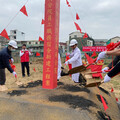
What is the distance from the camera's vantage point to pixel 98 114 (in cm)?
189

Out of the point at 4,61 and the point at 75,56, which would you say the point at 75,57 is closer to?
the point at 75,56

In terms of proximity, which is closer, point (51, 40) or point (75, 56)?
point (51, 40)

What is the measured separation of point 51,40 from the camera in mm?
2752

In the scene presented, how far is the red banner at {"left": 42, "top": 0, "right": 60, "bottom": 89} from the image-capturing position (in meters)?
2.71

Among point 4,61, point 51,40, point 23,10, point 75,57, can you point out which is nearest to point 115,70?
point 51,40

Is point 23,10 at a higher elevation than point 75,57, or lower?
higher

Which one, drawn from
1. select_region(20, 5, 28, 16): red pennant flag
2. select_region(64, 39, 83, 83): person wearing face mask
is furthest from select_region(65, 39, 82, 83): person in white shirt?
select_region(20, 5, 28, 16): red pennant flag

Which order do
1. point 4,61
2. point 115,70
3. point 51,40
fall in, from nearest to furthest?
point 115,70 < point 51,40 < point 4,61

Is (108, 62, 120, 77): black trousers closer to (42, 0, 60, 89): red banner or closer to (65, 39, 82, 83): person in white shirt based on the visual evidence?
(42, 0, 60, 89): red banner

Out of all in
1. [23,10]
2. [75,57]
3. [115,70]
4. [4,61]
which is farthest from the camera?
[75,57]

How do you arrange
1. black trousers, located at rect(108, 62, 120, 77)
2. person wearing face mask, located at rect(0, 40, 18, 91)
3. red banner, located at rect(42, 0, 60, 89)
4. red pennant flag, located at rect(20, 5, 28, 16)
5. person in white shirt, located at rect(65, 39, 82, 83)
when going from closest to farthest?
black trousers, located at rect(108, 62, 120, 77) < red banner, located at rect(42, 0, 60, 89) < person wearing face mask, located at rect(0, 40, 18, 91) < red pennant flag, located at rect(20, 5, 28, 16) < person in white shirt, located at rect(65, 39, 82, 83)

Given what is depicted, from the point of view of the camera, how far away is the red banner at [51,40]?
8.89 feet

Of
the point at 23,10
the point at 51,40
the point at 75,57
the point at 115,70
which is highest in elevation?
the point at 23,10

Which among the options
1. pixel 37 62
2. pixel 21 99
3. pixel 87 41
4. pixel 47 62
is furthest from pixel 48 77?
pixel 87 41
